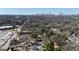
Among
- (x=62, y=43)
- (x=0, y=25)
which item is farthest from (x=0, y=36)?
(x=62, y=43)
